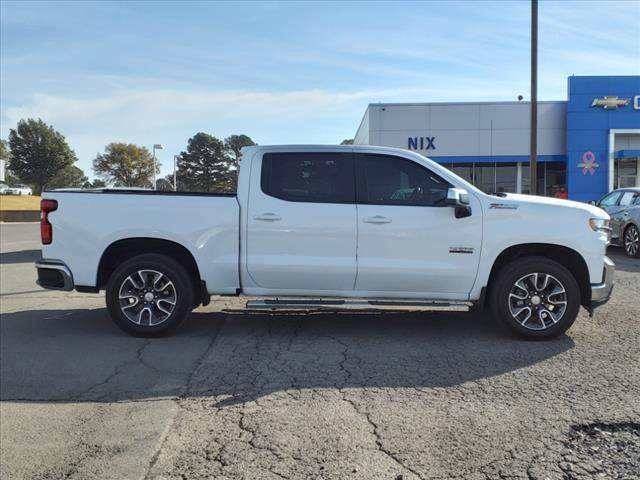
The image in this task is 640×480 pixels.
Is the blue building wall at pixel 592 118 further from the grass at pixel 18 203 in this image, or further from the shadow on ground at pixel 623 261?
the grass at pixel 18 203

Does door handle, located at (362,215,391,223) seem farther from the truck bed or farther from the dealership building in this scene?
the dealership building

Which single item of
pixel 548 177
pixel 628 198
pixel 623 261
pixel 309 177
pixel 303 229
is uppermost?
pixel 548 177

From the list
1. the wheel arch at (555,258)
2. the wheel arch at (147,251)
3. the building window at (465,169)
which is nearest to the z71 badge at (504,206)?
the wheel arch at (555,258)

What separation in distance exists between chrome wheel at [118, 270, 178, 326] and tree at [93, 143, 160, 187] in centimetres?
6983

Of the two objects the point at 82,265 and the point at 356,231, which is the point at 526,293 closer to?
the point at 356,231

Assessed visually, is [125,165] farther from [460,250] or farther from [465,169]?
[460,250]

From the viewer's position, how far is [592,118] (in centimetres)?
2764

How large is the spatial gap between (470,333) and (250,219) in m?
2.72

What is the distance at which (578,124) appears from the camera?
1089 inches

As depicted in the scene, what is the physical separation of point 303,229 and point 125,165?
234 feet

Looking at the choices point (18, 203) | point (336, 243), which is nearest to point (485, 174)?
point (336, 243)

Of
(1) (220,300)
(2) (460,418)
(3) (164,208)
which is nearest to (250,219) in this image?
(3) (164,208)

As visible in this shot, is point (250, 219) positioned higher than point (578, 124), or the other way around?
point (578, 124)

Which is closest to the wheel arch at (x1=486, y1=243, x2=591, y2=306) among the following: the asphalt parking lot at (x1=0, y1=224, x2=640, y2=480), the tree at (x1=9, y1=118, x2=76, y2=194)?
the asphalt parking lot at (x1=0, y1=224, x2=640, y2=480)
